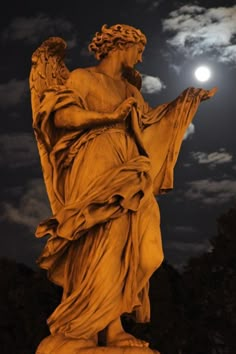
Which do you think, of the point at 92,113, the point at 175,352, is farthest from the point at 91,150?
the point at 175,352

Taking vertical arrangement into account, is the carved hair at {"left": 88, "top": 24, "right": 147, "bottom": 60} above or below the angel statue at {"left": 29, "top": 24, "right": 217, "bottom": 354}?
above

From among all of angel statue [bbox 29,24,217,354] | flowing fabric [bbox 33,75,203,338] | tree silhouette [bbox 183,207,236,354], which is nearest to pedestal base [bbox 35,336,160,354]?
angel statue [bbox 29,24,217,354]

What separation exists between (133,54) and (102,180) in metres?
1.46

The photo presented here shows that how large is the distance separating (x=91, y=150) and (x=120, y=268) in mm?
1084

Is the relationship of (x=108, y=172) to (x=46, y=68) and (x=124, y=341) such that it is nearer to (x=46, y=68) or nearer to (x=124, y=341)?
(x=46, y=68)

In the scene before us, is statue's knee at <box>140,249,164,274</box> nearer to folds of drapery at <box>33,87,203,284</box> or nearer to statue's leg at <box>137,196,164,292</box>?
statue's leg at <box>137,196,164,292</box>

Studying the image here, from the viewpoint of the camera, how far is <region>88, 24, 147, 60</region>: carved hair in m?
6.24

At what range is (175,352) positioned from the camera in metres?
20.0

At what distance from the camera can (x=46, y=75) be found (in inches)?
242

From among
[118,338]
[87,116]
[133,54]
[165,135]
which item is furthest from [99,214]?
[133,54]

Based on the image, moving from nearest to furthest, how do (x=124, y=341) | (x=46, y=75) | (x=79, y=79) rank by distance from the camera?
(x=124, y=341) → (x=79, y=79) → (x=46, y=75)

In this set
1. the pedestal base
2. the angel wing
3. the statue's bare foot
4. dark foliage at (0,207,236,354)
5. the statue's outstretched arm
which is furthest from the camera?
dark foliage at (0,207,236,354)

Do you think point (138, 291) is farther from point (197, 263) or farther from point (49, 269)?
point (197, 263)

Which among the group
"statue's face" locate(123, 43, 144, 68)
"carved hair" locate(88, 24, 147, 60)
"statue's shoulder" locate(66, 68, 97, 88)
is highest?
"carved hair" locate(88, 24, 147, 60)
